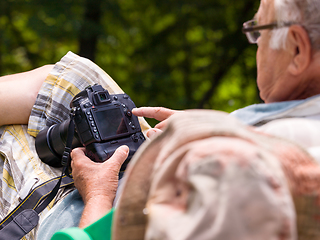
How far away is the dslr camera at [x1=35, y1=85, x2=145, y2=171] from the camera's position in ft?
4.03

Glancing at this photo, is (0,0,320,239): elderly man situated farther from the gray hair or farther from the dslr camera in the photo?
the dslr camera

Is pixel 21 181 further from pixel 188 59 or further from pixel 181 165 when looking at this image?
pixel 188 59

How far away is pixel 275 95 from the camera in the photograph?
2.89 ft

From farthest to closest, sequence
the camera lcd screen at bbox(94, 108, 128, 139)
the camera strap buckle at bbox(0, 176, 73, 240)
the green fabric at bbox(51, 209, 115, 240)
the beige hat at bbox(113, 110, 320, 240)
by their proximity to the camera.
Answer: the camera lcd screen at bbox(94, 108, 128, 139) → the camera strap buckle at bbox(0, 176, 73, 240) → the green fabric at bbox(51, 209, 115, 240) → the beige hat at bbox(113, 110, 320, 240)

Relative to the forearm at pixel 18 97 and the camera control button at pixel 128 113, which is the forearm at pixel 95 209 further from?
the forearm at pixel 18 97

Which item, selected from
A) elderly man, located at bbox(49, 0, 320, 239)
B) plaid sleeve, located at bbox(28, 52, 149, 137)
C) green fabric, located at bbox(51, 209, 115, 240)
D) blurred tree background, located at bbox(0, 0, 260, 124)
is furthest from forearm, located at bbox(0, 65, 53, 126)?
blurred tree background, located at bbox(0, 0, 260, 124)

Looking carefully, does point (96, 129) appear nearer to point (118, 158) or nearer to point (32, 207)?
point (118, 158)

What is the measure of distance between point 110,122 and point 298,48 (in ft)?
2.32

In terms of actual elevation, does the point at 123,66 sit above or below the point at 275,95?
below

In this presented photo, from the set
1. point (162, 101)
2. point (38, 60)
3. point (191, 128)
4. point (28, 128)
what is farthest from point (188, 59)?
point (191, 128)

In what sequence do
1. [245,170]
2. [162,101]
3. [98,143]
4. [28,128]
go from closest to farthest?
1. [245,170]
2. [98,143]
3. [28,128]
4. [162,101]

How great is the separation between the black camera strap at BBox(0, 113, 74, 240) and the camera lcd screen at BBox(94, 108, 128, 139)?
0.10 meters

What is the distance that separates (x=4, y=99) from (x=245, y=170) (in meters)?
1.22

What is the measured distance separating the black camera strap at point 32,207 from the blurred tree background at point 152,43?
2.82 m
